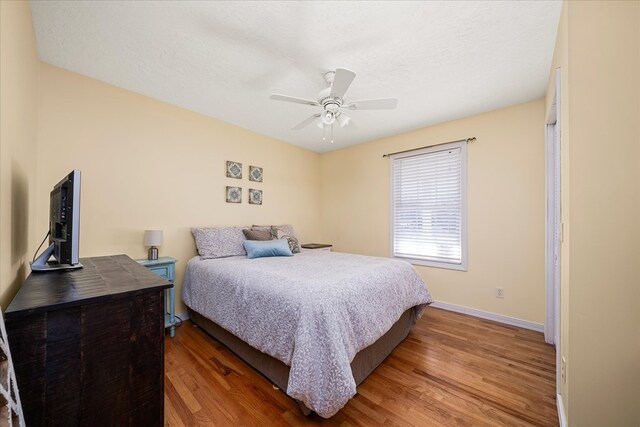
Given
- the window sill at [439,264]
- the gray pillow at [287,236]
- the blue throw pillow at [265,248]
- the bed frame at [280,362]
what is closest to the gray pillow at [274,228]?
the gray pillow at [287,236]

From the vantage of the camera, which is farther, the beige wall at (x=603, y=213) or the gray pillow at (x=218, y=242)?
the gray pillow at (x=218, y=242)

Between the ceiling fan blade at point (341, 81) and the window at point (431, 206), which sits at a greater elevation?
the ceiling fan blade at point (341, 81)

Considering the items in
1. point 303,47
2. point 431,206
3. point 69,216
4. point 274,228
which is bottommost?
point 274,228

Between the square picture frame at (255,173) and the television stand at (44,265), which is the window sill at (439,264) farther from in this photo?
the television stand at (44,265)

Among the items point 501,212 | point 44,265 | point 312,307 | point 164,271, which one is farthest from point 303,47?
point 501,212

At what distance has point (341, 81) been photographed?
1.77 meters

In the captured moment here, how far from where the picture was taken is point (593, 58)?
3.95 ft

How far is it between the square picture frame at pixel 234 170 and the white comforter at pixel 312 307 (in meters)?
1.39

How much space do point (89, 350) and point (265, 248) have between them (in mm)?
2080

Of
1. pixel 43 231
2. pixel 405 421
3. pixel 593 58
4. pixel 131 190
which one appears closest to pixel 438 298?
pixel 405 421

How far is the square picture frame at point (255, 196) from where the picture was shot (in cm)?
372

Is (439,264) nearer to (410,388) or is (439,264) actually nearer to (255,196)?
(410,388)

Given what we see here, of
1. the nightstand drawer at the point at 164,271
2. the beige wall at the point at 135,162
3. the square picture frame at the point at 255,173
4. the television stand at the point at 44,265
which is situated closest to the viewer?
the television stand at the point at 44,265

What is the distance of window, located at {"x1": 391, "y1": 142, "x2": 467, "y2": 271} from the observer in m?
3.23
